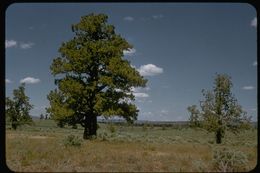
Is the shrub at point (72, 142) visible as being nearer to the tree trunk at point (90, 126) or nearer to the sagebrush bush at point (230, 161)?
the tree trunk at point (90, 126)

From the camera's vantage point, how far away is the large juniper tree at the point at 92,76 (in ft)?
81.9

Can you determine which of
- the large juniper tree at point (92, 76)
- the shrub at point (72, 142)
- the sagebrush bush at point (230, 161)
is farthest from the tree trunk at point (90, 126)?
the sagebrush bush at point (230, 161)

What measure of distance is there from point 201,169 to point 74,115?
1553 centimetres

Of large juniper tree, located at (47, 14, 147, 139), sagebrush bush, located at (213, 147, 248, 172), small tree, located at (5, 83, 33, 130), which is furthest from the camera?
small tree, located at (5, 83, 33, 130)

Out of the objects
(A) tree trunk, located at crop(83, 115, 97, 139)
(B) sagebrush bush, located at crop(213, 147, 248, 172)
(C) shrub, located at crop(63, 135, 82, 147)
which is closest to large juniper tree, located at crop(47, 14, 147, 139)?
(A) tree trunk, located at crop(83, 115, 97, 139)

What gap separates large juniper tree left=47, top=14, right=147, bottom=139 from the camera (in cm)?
2495

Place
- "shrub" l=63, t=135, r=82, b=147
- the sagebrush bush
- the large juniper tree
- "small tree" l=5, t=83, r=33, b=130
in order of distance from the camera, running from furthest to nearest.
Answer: "small tree" l=5, t=83, r=33, b=130 < the large juniper tree < "shrub" l=63, t=135, r=82, b=147 < the sagebrush bush

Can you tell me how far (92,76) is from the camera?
25.9m

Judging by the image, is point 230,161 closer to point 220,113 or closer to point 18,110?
point 220,113

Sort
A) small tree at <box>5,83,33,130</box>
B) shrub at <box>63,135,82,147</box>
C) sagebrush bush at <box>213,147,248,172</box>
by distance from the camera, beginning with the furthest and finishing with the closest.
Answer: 1. small tree at <box>5,83,33,130</box>
2. shrub at <box>63,135,82,147</box>
3. sagebrush bush at <box>213,147,248,172</box>

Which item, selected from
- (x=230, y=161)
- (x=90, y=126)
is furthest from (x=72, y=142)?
(x=230, y=161)

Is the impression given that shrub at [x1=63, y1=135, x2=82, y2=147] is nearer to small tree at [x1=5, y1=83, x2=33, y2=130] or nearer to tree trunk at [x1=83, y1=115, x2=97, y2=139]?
tree trunk at [x1=83, y1=115, x2=97, y2=139]

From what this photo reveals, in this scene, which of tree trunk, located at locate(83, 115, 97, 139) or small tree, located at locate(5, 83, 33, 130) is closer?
tree trunk, located at locate(83, 115, 97, 139)
